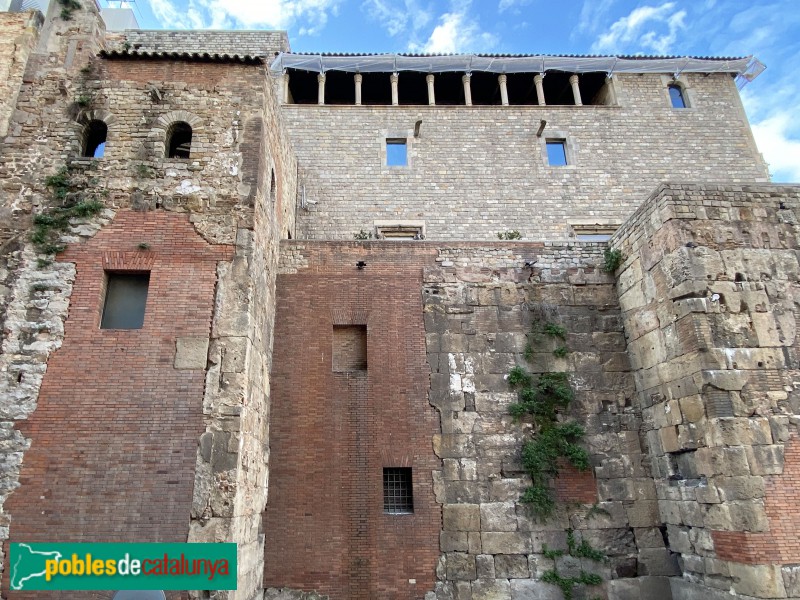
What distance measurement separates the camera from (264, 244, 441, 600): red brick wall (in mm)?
8773

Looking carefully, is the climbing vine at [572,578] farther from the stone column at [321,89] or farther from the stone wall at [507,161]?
the stone column at [321,89]

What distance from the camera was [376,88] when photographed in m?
17.4

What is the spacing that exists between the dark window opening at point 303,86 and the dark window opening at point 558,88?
753 cm

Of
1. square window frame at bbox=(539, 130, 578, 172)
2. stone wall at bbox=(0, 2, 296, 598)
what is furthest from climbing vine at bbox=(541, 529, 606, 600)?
square window frame at bbox=(539, 130, 578, 172)

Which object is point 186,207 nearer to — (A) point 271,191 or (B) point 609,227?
(A) point 271,191

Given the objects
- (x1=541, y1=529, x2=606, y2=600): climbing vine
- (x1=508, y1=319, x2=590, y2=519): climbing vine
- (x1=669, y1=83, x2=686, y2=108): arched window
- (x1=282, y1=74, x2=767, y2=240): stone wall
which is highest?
(x1=669, y1=83, x2=686, y2=108): arched window

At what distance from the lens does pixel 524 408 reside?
9.85 m

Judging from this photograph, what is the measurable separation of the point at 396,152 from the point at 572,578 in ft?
38.6

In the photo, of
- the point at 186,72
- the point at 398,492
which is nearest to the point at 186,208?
the point at 186,72

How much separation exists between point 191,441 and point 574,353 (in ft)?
23.5

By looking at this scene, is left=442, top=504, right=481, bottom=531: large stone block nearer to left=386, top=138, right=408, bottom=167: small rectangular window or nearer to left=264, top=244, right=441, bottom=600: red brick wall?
left=264, top=244, right=441, bottom=600: red brick wall

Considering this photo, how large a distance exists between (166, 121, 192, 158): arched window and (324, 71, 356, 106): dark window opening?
859 cm

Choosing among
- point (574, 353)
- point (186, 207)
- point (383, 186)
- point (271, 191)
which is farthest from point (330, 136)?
point (574, 353)

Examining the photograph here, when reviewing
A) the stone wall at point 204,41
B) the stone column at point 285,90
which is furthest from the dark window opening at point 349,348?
the stone wall at point 204,41
